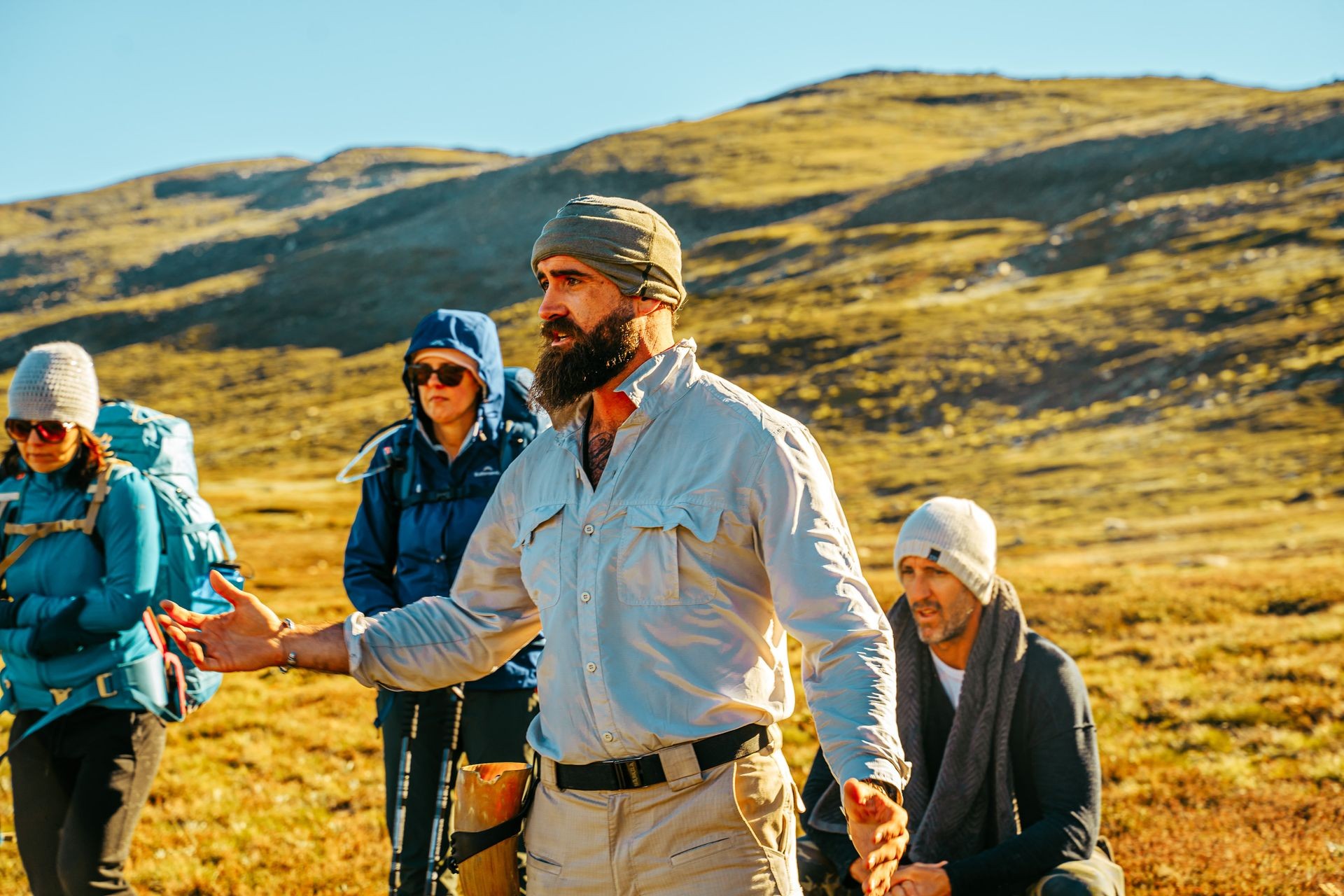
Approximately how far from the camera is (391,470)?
620 centimetres

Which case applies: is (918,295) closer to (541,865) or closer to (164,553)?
(164,553)

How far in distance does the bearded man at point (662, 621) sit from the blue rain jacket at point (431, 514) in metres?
2.12

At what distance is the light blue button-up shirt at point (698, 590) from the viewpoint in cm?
320

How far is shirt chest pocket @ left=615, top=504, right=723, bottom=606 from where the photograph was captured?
3338mm

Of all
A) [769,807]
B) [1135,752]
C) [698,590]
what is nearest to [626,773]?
[769,807]

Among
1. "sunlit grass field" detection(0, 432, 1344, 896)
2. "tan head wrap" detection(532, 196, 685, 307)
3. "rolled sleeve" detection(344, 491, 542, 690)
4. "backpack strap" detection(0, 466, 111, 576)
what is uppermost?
"tan head wrap" detection(532, 196, 685, 307)

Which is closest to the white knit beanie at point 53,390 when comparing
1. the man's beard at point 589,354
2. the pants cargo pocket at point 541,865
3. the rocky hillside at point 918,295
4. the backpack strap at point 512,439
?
the backpack strap at point 512,439

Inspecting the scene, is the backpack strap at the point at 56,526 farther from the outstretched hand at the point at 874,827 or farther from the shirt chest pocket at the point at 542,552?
the outstretched hand at the point at 874,827

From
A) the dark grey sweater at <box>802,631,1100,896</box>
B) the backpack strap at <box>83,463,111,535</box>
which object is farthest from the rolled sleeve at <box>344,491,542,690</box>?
the backpack strap at <box>83,463,111,535</box>

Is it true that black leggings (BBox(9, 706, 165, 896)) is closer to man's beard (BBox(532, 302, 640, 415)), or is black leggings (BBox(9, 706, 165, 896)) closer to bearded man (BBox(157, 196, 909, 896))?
bearded man (BBox(157, 196, 909, 896))

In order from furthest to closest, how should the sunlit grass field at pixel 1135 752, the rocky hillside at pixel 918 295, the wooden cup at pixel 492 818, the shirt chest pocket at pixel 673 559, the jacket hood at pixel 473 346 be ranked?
the rocky hillside at pixel 918 295 < the sunlit grass field at pixel 1135 752 < the jacket hood at pixel 473 346 < the wooden cup at pixel 492 818 < the shirt chest pocket at pixel 673 559

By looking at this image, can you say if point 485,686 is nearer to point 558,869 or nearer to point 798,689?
point 558,869

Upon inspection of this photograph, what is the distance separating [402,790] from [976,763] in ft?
8.65

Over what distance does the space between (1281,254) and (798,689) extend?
8171cm
